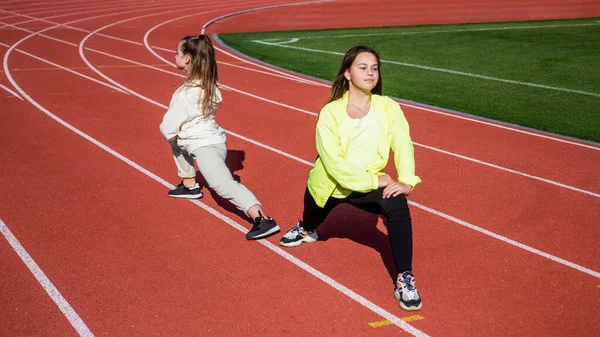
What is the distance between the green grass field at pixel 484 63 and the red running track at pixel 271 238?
1194 millimetres

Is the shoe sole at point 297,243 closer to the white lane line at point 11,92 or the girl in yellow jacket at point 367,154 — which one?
the girl in yellow jacket at point 367,154

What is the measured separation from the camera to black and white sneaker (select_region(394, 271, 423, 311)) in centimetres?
479

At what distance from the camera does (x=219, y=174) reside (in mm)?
6312

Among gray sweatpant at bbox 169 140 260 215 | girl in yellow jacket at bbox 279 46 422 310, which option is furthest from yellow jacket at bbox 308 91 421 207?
gray sweatpant at bbox 169 140 260 215

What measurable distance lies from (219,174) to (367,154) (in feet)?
5.54

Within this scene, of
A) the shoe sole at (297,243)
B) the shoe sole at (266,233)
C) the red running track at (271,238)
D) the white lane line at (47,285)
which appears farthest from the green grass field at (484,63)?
the white lane line at (47,285)

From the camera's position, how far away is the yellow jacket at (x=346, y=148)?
16.1ft

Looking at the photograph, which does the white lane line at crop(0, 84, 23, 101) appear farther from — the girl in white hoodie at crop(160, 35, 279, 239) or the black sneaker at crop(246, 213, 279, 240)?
the black sneaker at crop(246, 213, 279, 240)

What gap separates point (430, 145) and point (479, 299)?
4373mm

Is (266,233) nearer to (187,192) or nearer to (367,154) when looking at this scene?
(367,154)

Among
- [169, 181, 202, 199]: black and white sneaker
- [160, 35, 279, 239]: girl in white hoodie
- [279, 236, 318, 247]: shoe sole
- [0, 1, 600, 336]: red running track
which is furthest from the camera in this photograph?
[169, 181, 202, 199]: black and white sneaker

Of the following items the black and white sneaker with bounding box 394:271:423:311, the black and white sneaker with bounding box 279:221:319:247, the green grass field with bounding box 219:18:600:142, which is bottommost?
the green grass field with bounding box 219:18:600:142

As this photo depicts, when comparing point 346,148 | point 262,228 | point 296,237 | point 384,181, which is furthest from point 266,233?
point 384,181

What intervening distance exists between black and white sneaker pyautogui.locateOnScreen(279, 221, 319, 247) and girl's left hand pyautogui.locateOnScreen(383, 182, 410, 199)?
1244 millimetres
